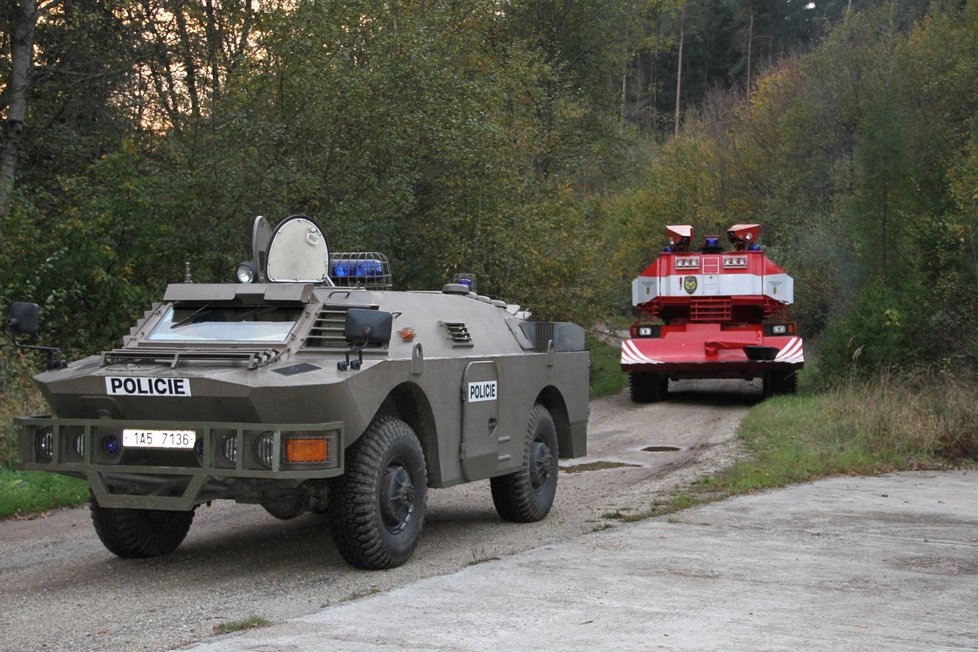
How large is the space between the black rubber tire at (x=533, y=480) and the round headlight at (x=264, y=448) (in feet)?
9.53

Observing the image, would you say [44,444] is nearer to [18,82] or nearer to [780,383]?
[18,82]

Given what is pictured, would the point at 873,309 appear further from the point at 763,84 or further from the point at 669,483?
the point at 763,84

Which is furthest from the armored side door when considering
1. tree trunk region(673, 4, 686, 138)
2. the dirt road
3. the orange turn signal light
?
tree trunk region(673, 4, 686, 138)

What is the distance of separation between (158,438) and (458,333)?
96.5 inches

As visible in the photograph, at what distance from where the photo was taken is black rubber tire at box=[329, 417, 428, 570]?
767 cm

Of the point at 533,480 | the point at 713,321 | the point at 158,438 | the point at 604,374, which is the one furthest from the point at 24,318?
the point at 604,374

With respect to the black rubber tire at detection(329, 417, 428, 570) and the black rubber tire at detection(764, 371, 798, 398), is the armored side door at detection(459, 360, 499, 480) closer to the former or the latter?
the black rubber tire at detection(329, 417, 428, 570)

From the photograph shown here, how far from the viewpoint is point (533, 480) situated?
400 inches

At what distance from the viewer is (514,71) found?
26.0 meters

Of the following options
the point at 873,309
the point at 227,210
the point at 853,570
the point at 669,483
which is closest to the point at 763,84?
the point at 873,309

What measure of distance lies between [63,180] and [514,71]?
36.1ft

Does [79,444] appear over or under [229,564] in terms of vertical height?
over

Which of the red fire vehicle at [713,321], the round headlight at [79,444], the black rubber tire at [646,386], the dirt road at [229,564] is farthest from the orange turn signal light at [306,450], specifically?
the black rubber tire at [646,386]

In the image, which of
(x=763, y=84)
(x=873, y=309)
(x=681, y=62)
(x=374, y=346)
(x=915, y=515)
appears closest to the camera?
(x=374, y=346)
